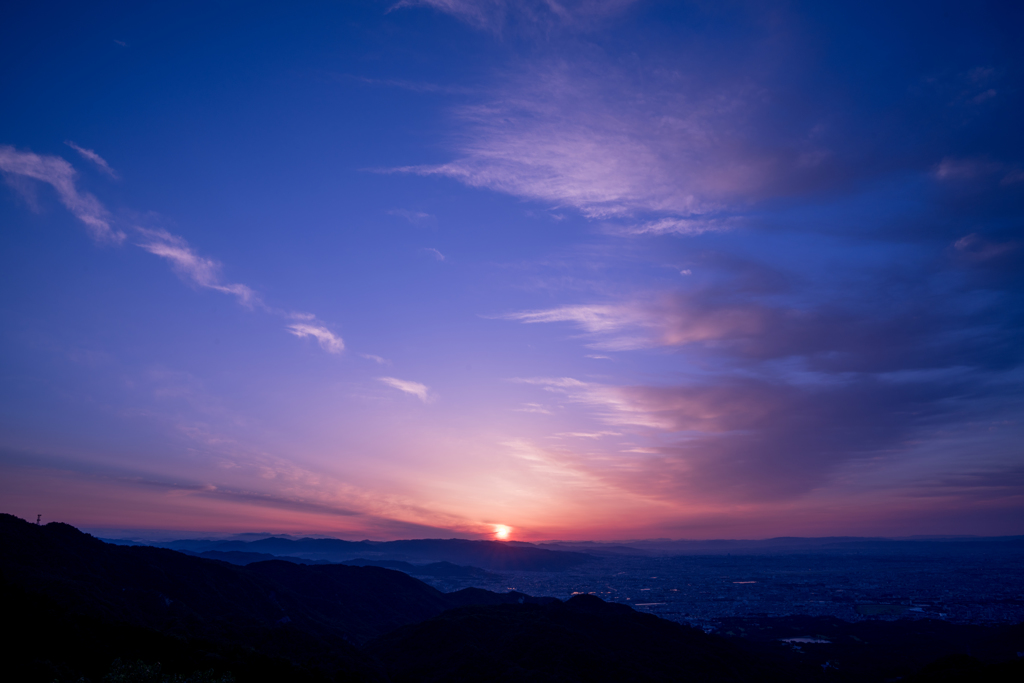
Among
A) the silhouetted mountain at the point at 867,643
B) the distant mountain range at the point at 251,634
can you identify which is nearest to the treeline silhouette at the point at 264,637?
the distant mountain range at the point at 251,634

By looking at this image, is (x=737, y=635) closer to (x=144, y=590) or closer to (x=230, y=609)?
(x=230, y=609)

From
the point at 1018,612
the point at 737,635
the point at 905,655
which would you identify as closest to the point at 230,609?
the point at 737,635

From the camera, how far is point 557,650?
69.9 meters

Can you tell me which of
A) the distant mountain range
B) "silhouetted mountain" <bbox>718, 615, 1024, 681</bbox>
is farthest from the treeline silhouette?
"silhouetted mountain" <bbox>718, 615, 1024, 681</bbox>

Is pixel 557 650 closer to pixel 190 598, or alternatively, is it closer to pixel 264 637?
pixel 264 637

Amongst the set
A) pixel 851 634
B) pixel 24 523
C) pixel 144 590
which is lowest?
pixel 851 634

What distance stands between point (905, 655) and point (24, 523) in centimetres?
14932

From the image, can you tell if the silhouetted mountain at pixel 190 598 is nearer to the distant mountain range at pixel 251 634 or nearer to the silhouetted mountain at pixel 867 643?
the distant mountain range at pixel 251 634

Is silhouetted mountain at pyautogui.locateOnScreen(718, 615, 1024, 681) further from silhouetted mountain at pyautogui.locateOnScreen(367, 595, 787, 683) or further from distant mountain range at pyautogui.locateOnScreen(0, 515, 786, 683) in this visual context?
distant mountain range at pyautogui.locateOnScreen(0, 515, 786, 683)

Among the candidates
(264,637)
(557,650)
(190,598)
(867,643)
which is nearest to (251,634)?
(264,637)

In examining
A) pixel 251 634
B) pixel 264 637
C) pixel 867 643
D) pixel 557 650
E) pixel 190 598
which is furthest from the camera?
pixel 867 643

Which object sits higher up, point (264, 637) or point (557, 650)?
point (264, 637)

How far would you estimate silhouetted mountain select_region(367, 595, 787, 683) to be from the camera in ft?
212

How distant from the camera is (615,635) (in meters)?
82.6
